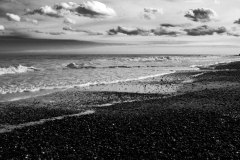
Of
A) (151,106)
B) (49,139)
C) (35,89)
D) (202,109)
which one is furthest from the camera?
(35,89)

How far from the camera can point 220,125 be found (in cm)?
1103

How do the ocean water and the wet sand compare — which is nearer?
the wet sand

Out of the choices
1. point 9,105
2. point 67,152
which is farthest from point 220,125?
point 9,105

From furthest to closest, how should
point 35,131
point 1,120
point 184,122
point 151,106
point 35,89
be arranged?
point 35,89
point 151,106
point 1,120
point 184,122
point 35,131

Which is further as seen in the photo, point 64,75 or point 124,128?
point 64,75

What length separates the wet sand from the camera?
849 cm

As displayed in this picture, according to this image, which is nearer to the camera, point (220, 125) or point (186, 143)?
point (186, 143)

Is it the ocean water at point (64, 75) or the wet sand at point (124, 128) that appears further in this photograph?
the ocean water at point (64, 75)

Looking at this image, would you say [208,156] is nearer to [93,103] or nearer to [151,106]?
[151,106]

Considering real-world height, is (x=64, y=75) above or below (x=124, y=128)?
above

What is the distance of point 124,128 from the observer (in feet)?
36.1

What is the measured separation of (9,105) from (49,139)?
775 centimetres

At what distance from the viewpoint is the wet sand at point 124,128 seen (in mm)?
8492

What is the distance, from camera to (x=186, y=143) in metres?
9.09
